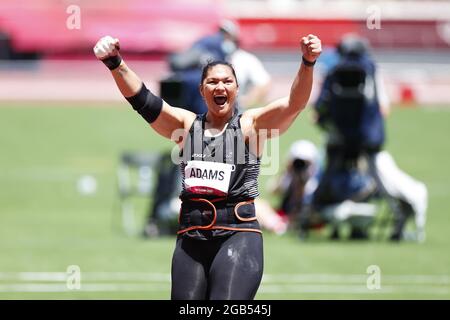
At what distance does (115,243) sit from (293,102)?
788cm

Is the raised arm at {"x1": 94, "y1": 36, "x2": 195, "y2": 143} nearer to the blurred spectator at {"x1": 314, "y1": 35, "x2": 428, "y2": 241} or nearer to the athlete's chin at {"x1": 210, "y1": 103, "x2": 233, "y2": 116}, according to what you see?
the athlete's chin at {"x1": 210, "y1": 103, "x2": 233, "y2": 116}

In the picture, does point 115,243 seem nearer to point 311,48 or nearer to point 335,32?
point 311,48

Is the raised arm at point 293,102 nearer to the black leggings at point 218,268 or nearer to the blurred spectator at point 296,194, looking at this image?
the black leggings at point 218,268

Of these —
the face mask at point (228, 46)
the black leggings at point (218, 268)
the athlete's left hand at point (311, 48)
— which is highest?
the face mask at point (228, 46)

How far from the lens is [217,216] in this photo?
7.61 m

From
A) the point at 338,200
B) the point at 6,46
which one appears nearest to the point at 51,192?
the point at 338,200

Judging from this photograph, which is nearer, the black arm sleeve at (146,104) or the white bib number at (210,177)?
the white bib number at (210,177)

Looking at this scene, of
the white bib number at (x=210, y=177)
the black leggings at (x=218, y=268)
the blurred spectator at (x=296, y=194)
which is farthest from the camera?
the blurred spectator at (x=296, y=194)

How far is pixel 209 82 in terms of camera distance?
772 centimetres

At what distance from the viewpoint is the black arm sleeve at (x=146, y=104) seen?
7762 mm

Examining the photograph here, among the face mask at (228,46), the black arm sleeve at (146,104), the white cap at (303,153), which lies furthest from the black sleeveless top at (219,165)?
the white cap at (303,153)

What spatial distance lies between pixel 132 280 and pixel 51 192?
7368 millimetres

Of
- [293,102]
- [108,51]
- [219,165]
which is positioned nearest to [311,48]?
[293,102]
